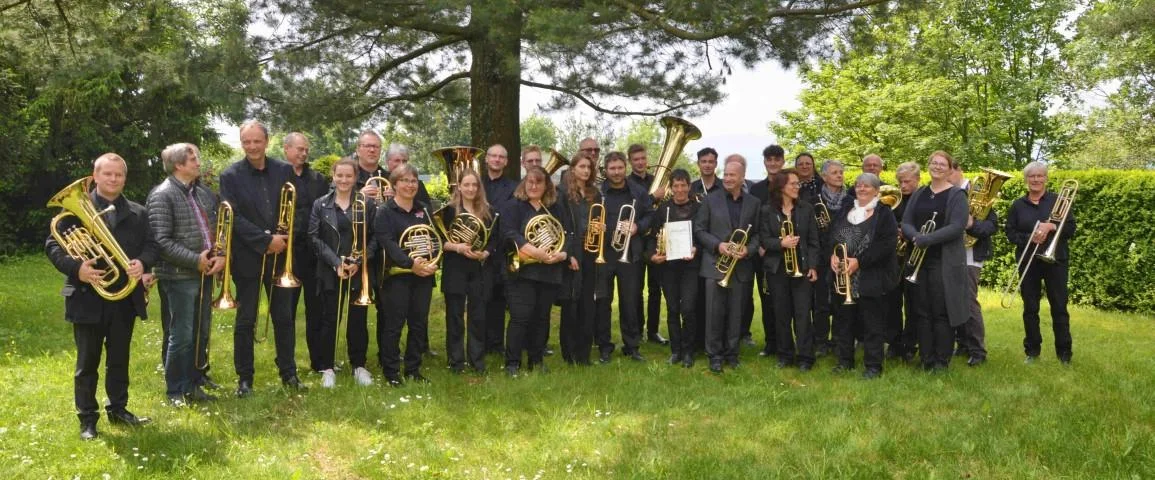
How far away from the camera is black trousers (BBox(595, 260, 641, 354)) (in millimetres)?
6698

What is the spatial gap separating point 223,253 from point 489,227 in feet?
6.18

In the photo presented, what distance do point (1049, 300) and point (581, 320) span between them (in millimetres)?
3979

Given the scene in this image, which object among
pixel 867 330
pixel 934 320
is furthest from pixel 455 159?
pixel 934 320

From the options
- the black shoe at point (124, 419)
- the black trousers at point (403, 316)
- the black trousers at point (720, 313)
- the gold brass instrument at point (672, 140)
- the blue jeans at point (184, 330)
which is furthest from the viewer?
the gold brass instrument at point (672, 140)

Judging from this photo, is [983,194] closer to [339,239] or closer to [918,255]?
[918,255]

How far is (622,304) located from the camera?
6.91 m

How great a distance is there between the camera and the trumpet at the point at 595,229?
6.50m

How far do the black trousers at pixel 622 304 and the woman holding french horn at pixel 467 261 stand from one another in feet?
3.53

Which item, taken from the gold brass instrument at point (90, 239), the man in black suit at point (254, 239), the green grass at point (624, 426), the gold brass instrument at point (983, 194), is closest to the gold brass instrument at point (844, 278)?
the green grass at point (624, 426)

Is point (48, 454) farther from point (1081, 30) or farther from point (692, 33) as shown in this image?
point (1081, 30)

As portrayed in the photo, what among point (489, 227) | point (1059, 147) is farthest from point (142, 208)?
point (1059, 147)

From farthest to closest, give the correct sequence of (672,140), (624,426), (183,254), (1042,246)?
(672,140) < (1042,246) < (183,254) < (624,426)

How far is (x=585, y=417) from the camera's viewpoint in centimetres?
512

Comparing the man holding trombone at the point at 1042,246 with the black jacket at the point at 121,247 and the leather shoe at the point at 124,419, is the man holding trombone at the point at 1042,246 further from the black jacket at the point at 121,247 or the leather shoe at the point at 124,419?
the leather shoe at the point at 124,419
